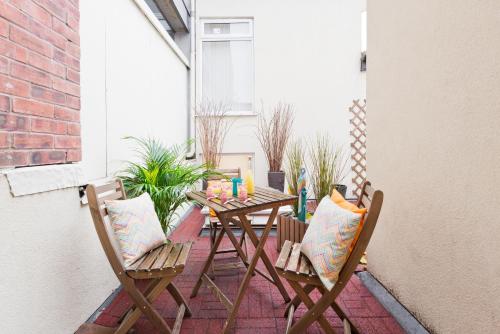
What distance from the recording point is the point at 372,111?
2.34 metres

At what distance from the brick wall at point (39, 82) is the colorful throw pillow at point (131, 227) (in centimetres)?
38

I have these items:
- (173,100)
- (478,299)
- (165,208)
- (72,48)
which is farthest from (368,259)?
(173,100)

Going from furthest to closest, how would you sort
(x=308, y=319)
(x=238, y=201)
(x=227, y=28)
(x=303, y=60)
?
(x=227, y=28)
(x=303, y=60)
(x=238, y=201)
(x=308, y=319)

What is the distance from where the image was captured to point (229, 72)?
18.5ft

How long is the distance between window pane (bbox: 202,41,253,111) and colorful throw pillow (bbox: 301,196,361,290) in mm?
4362

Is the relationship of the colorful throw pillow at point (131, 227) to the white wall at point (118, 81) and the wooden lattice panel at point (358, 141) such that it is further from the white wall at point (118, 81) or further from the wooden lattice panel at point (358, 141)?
the wooden lattice panel at point (358, 141)

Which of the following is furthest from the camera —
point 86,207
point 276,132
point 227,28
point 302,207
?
point 227,28

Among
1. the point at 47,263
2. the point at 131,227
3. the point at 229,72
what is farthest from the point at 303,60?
the point at 47,263

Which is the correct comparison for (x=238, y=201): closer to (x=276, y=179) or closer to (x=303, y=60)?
(x=276, y=179)

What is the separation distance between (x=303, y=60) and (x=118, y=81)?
150 inches

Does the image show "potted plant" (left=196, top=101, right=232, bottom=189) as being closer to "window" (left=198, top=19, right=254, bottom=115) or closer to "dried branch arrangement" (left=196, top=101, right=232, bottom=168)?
"dried branch arrangement" (left=196, top=101, right=232, bottom=168)

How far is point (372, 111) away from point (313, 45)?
11.6 feet

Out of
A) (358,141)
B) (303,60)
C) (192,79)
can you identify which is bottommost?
(358,141)

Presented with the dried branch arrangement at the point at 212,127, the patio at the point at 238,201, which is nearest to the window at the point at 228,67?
the dried branch arrangement at the point at 212,127
